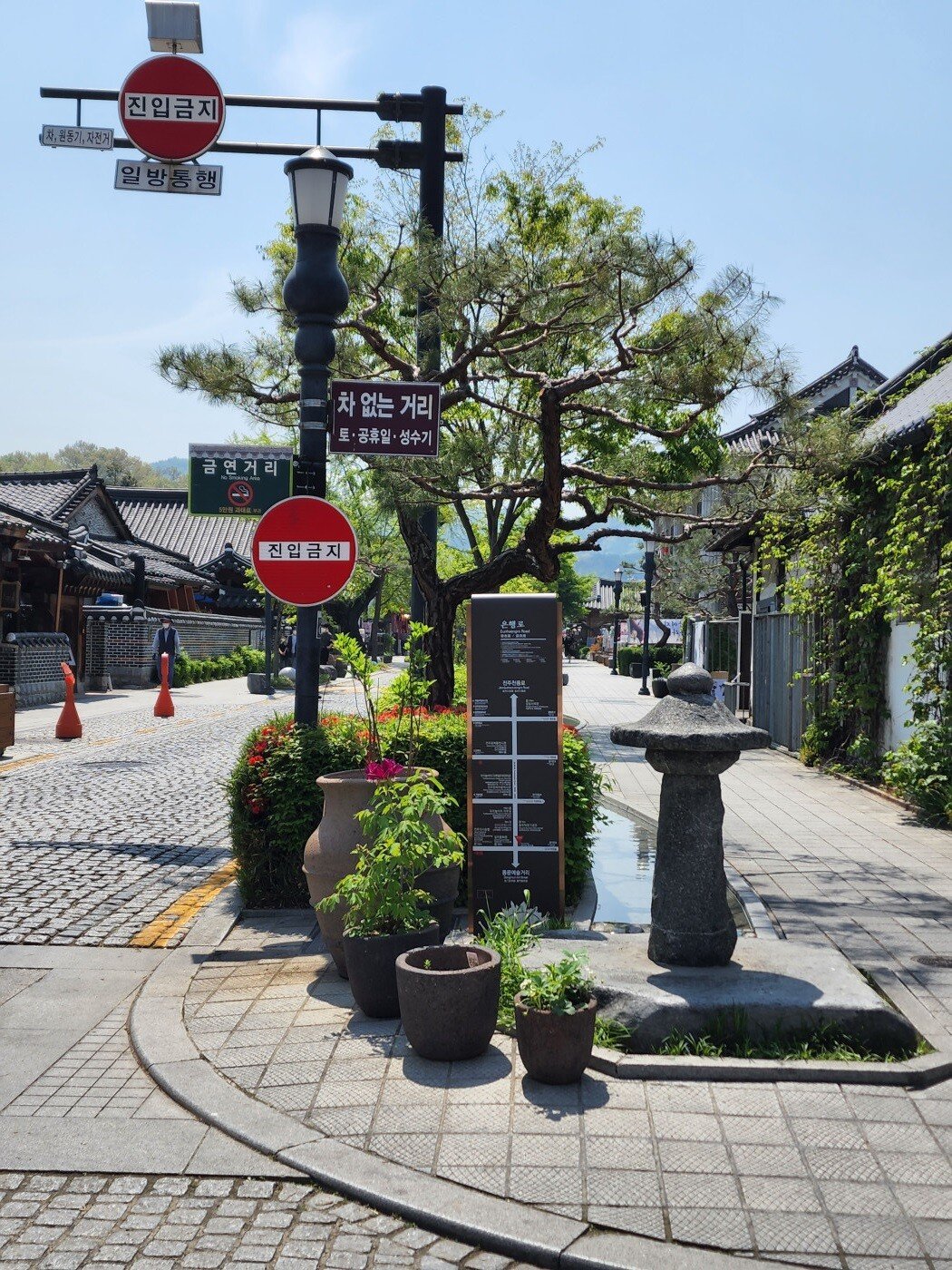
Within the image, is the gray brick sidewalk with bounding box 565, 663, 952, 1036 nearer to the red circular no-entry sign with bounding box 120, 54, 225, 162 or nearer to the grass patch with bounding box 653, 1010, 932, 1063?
the grass patch with bounding box 653, 1010, 932, 1063

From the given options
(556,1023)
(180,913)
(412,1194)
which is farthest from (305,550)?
(412,1194)

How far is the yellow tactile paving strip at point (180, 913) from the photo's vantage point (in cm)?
677

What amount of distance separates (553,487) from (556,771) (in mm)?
5072

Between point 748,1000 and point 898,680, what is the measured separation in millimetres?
9301

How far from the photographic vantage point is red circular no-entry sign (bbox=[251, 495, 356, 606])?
6.74m

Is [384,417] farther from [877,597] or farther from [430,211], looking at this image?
[877,597]

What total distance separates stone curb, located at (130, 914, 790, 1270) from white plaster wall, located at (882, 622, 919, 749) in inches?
397

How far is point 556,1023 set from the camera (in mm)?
4406

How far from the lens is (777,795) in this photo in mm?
12938

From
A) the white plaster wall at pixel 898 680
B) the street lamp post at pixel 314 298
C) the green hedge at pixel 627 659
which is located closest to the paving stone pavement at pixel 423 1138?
the street lamp post at pixel 314 298

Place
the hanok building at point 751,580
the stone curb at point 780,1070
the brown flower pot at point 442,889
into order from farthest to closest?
the hanok building at point 751,580 → the brown flower pot at point 442,889 → the stone curb at point 780,1070

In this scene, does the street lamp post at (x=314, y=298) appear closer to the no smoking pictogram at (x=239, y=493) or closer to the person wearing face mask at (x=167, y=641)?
the no smoking pictogram at (x=239, y=493)

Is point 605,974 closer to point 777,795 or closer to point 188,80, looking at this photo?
point 188,80

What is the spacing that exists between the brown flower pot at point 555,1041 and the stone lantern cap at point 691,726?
127 centimetres
